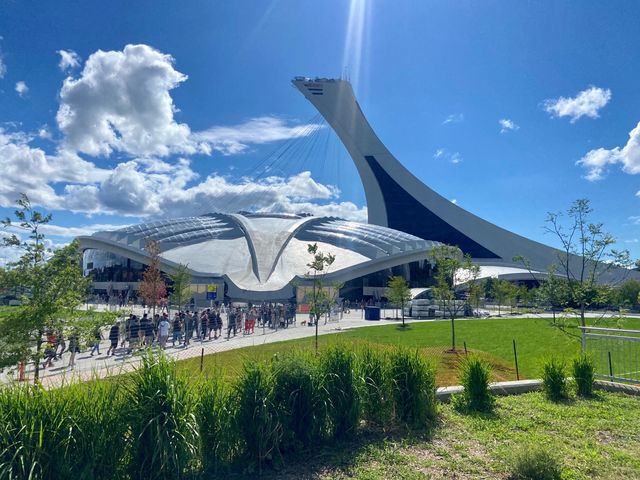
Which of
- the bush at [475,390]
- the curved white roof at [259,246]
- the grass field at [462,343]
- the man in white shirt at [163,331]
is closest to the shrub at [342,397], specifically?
the grass field at [462,343]

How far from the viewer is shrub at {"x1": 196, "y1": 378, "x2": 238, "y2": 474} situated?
4.68 m

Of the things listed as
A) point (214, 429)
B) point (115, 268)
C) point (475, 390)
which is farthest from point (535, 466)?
point (115, 268)

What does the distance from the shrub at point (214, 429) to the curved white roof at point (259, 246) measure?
38124 mm

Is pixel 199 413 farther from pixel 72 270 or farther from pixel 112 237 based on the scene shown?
pixel 112 237

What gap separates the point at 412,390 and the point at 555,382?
9.86ft

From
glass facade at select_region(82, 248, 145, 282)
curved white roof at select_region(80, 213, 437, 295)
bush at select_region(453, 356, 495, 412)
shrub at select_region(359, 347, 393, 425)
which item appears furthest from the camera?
glass facade at select_region(82, 248, 145, 282)

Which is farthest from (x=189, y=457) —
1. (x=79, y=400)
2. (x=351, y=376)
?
(x=351, y=376)

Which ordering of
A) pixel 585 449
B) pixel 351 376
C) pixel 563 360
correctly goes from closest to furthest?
pixel 585 449 → pixel 351 376 → pixel 563 360

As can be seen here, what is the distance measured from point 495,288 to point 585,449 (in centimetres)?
3957

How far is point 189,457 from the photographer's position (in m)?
4.26

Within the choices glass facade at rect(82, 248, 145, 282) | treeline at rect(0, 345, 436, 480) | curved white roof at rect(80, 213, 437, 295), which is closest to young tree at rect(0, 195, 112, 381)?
treeline at rect(0, 345, 436, 480)

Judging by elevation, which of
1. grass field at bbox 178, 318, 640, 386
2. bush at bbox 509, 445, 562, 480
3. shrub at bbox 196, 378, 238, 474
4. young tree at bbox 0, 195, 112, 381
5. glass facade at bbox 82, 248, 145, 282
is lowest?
grass field at bbox 178, 318, 640, 386

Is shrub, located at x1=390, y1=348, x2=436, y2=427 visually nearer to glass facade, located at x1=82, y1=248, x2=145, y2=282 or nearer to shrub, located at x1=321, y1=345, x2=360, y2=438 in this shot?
shrub, located at x1=321, y1=345, x2=360, y2=438

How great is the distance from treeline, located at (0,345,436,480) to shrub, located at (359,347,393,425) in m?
0.01
